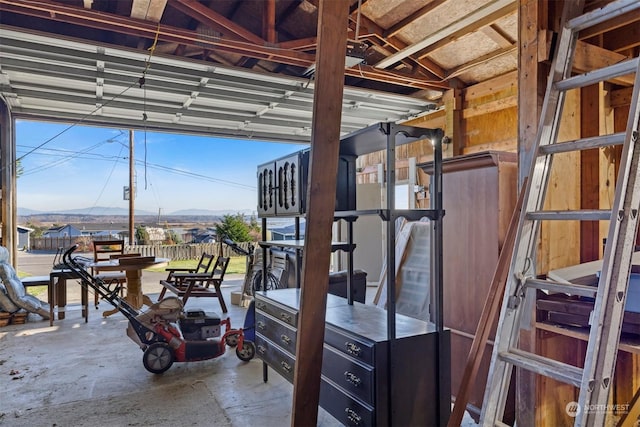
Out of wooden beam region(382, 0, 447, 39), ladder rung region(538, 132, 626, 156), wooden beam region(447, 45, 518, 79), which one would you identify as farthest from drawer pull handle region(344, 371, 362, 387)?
wooden beam region(447, 45, 518, 79)

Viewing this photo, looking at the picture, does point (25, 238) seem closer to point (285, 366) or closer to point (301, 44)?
point (301, 44)

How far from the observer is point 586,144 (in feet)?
A: 5.00

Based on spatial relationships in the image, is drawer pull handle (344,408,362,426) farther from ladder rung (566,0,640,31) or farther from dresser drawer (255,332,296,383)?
ladder rung (566,0,640,31)

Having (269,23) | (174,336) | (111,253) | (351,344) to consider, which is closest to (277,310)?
(351,344)

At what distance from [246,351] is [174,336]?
623 mm

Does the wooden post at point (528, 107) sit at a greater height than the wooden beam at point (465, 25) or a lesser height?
lesser

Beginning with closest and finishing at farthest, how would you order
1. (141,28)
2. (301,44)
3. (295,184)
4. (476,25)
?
(295,184)
(141,28)
(476,25)
(301,44)

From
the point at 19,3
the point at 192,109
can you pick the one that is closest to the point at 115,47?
the point at 19,3

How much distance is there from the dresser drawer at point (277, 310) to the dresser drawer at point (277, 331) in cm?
A: 3

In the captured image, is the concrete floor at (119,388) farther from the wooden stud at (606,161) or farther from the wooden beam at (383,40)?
the wooden beam at (383,40)

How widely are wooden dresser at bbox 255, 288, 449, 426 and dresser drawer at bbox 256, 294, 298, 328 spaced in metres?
0.28

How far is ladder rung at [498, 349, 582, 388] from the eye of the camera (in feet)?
4.28

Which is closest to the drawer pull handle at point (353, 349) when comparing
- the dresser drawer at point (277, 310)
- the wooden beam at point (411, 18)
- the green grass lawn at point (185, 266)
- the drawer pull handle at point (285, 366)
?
the dresser drawer at point (277, 310)

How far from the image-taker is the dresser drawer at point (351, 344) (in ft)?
6.25
